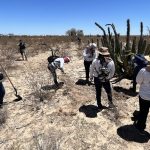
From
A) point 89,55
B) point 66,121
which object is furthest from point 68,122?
point 89,55

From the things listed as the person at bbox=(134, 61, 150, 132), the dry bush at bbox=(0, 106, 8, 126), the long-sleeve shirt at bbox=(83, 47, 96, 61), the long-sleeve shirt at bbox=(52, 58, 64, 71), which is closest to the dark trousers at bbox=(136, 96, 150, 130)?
the person at bbox=(134, 61, 150, 132)

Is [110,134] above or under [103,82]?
under

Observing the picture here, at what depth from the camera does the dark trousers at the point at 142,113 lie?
6.54 metres

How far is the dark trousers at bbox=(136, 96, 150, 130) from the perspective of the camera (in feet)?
21.5

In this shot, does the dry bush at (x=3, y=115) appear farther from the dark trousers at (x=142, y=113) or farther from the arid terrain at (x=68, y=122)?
the dark trousers at (x=142, y=113)

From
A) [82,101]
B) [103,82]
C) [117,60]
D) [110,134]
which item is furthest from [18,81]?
[110,134]

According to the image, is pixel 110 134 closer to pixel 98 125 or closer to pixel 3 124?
pixel 98 125

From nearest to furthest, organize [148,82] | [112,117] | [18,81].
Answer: [148,82] → [112,117] → [18,81]

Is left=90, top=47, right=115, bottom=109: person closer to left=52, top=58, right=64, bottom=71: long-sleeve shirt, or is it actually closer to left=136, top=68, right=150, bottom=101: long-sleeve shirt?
left=136, top=68, right=150, bottom=101: long-sleeve shirt

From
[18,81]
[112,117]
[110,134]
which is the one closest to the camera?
[110,134]

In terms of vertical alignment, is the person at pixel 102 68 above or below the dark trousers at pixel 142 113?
above

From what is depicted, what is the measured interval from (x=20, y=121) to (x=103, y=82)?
2044 millimetres

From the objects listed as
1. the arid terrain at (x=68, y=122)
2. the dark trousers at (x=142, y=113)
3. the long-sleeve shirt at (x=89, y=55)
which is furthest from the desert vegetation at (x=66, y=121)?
the long-sleeve shirt at (x=89, y=55)

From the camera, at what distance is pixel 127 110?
8.37 m
